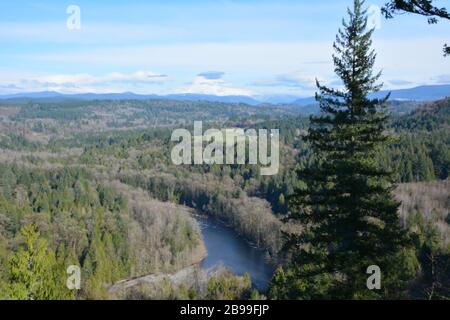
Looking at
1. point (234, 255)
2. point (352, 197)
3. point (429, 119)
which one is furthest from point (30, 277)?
point (429, 119)

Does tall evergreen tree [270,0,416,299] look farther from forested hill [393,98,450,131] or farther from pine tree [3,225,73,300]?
forested hill [393,98,450,131]

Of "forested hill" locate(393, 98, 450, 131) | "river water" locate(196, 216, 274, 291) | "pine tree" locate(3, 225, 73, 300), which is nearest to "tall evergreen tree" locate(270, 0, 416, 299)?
"pine tree" locate(3, 225, 73, 300)

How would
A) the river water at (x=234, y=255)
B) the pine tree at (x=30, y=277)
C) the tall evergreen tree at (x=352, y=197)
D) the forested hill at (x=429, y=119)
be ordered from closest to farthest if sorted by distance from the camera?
the tall evergreen tree at (x=352, y=197), the pine tree at (x=30, y=277), the river water at (x=234, y=255), the forested hill at (x=429, y=119)

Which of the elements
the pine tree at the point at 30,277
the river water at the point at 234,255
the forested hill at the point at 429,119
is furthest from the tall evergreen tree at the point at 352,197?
the forested hill at the point at 429,119

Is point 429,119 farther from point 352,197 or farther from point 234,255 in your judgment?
point 352,197

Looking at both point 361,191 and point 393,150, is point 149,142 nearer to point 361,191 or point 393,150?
point 393,150

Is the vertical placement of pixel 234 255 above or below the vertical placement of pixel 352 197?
below

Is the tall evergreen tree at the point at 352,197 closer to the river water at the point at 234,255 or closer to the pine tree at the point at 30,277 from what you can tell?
the pine tree at the point at 30,277
